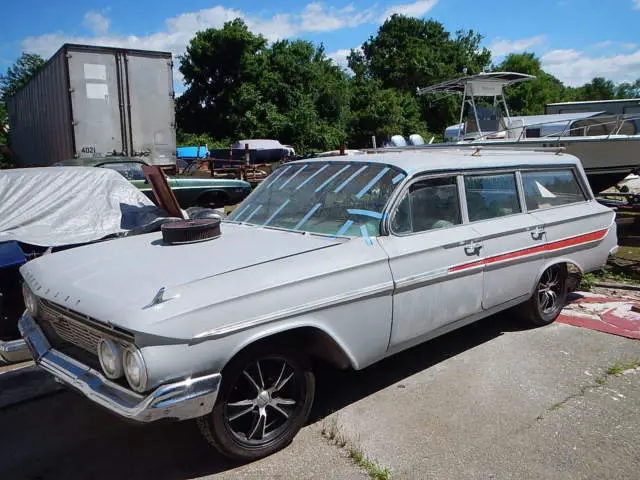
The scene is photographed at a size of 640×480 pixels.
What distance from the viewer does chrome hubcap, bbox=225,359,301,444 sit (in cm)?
279

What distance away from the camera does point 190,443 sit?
3105mm

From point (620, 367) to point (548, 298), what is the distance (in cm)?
95

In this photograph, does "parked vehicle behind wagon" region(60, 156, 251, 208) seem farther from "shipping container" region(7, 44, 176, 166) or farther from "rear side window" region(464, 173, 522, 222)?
"rear side window" region(464, 173, 522, 222)

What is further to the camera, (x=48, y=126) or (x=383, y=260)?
(x=48, y=126)

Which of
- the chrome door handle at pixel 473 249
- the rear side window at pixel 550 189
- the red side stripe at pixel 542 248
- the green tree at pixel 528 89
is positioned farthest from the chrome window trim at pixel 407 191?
the green tree at pixel 528 89

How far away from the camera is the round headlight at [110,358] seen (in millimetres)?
2525

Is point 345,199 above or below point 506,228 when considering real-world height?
above

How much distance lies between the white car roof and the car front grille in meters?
2.21

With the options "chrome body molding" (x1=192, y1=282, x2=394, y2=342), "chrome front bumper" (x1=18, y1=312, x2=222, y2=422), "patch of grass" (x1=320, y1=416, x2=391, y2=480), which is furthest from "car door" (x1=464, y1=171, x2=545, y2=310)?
"chrome front bumper" (x1=18, y1=312, x2=222, y2=422)

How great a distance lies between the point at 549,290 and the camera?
4.77m

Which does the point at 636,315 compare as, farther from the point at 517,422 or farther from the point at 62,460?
the point at 62,460

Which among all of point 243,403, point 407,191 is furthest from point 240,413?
point 407,191

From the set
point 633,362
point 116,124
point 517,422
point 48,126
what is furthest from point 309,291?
point 48,126

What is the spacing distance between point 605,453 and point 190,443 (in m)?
2.37
